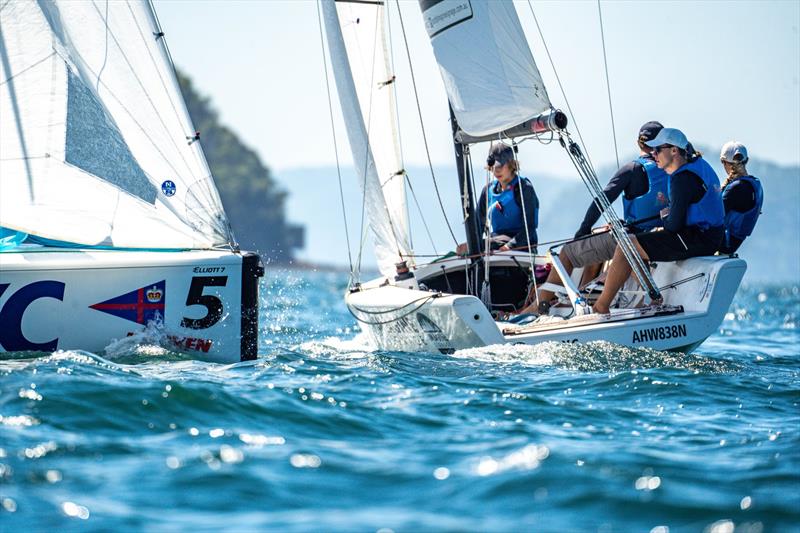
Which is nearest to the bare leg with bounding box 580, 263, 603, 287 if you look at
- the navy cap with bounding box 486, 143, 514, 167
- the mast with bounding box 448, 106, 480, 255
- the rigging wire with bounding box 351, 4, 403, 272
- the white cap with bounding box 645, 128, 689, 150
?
the mast with bounding box 448, 106, 480, 255

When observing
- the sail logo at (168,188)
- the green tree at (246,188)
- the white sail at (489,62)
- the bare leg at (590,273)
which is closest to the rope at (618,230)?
the white sail at (489,62)

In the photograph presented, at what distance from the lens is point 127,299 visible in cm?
648

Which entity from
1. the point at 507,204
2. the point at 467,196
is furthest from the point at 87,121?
the point at 507,204

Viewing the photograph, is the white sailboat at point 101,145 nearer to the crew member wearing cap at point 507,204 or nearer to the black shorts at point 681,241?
the crew member wearing cap at point 507,204

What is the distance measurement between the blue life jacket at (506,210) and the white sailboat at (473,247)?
8.6 inches

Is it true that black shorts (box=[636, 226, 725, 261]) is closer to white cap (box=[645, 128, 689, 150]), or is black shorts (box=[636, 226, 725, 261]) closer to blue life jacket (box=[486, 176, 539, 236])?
white cap (box=[645, 128, 689, 150])

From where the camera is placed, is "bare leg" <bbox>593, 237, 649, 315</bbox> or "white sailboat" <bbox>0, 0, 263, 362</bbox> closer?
"white sailboat" <bbox>0, 0, 263, 362</bbox>

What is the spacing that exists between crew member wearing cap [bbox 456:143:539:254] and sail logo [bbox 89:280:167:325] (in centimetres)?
283

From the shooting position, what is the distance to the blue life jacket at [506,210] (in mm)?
8594

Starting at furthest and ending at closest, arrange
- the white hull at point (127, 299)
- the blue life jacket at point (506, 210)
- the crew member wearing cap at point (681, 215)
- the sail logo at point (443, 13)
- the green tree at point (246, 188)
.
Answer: the green tree at point (246, 188) → the blue life jacket at point (506, 210) → the sail logo at point (443, 13) → the crew member wearing cap at point (681, 215) → the white hull at point (127, 299)

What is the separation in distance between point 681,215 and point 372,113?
2908 millimetres

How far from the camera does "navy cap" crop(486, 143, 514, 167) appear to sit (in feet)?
27.7

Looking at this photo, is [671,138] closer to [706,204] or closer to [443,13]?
[706,204]

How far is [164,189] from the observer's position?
22.6ft
